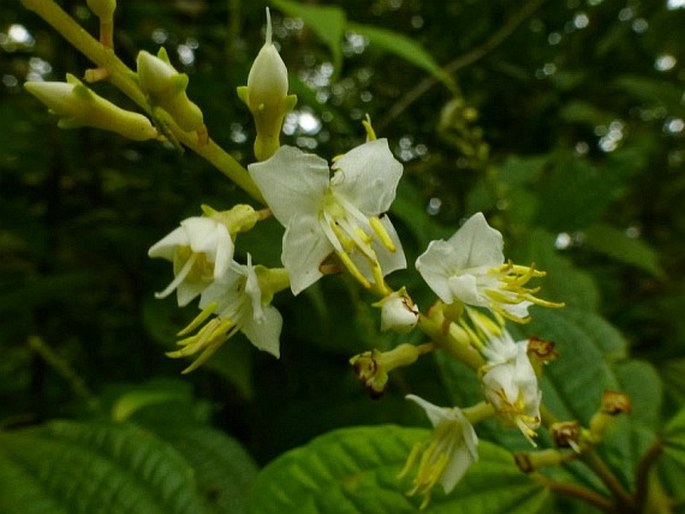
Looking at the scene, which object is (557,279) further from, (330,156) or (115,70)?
(115,70)

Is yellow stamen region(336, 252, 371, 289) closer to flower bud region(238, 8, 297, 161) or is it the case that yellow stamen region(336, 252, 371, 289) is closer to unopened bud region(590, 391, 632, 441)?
flower bud region(238, 8, 297, 161)

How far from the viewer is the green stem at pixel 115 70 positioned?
1.82 feet

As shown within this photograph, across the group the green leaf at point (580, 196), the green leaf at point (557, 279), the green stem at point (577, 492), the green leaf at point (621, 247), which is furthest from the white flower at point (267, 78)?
the green leaf at point (621, 247)

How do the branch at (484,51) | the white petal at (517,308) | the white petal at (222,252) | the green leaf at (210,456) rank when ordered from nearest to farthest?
the white petal at (222,252) < the white petal at (517,308) < the green leaf at (210,456) < the branch at (484,51)

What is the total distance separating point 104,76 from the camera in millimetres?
565

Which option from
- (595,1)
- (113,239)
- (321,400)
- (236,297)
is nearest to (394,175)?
(236,297)

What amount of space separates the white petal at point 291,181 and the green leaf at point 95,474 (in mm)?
394

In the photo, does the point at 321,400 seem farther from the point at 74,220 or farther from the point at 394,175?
the point at 394,175

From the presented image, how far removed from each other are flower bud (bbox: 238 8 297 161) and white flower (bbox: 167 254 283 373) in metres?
0.10

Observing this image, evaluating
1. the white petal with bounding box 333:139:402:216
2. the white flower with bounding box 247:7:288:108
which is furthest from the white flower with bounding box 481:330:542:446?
the white flower with bounding box 247:7:288:108

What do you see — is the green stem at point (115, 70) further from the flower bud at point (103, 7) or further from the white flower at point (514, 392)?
the white flower at point (514, 392)

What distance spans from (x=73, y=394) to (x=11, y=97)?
0.68m

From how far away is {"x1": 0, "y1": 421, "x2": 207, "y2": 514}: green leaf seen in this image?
32.7 inches

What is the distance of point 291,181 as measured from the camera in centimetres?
57
